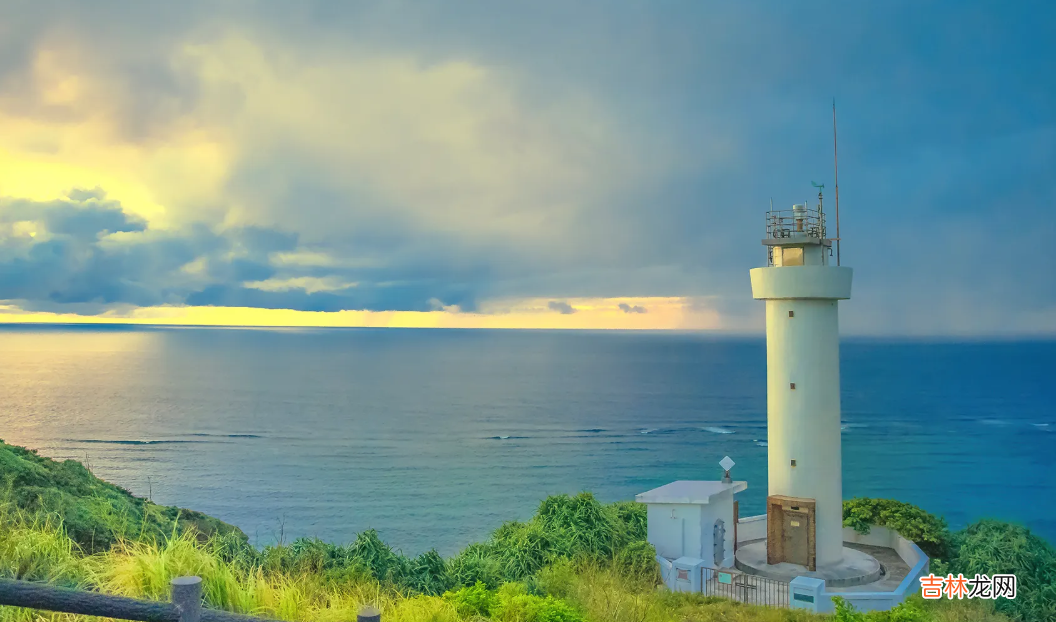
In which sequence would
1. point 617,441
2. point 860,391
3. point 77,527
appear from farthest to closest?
1. point 860,391
2. point 617,441
3. point 77,527

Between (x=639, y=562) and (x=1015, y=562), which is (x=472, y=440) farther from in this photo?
(x=1015, y=562)

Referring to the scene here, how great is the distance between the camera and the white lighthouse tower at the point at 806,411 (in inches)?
692

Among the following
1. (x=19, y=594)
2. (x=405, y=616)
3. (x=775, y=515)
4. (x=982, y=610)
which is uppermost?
(x=19, y=594)

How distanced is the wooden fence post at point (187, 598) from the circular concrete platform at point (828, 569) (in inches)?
617

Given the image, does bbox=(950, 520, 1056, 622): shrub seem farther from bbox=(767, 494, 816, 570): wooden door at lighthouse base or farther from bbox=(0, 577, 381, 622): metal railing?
bbox=(0, 577, 381, 622): metal railing

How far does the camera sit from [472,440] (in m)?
69.6

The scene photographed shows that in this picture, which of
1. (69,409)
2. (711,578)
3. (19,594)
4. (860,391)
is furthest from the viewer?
(860,391)

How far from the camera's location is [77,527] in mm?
9086

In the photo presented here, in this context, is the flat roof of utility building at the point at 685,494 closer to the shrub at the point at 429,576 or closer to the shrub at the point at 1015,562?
the shrub at the point at 1015,562

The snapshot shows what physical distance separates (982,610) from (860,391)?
10030 cm

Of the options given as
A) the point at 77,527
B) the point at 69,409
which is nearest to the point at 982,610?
the point at 77,527

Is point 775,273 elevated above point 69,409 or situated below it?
above

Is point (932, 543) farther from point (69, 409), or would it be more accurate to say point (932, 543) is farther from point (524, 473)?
point (69, 409)

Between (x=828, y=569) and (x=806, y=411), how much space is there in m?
3.76
